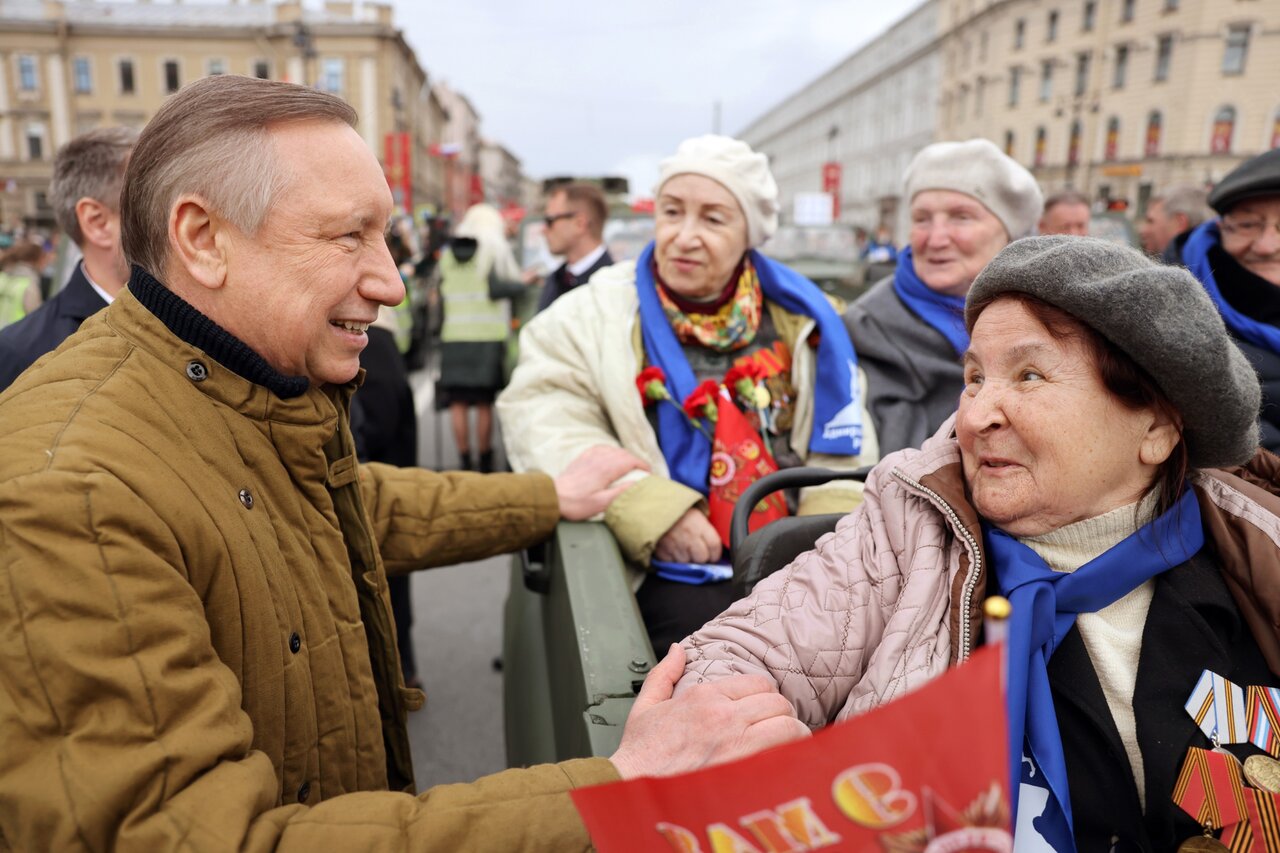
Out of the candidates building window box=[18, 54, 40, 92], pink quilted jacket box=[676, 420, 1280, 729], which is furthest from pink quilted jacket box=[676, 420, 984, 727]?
building window box=[18, 54, 40, 92]

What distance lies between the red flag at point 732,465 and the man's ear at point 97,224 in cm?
191

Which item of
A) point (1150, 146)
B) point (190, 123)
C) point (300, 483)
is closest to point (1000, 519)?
point (300, 483)

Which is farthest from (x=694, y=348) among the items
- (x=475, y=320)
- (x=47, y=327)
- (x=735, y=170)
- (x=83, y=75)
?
(x=83, y=75)

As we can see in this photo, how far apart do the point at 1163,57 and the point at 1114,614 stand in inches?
1953

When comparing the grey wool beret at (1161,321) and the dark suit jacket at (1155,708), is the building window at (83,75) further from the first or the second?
the dark suit jacket at (1155,708)

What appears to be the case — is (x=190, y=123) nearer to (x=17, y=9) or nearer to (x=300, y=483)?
(x=300, y=483)

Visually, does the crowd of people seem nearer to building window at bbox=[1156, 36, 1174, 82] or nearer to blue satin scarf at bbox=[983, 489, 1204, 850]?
blue satin scarf at bbox=[983, 489, 1204, 850]

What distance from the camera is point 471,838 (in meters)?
1.09

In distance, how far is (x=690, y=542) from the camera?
2367 millimetres

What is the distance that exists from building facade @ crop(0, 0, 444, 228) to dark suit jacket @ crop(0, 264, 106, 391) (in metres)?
58.6

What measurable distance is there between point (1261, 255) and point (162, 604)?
3.20 metres

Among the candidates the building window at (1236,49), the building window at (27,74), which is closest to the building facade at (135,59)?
the building window at (27,74)

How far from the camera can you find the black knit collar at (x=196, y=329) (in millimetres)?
1286

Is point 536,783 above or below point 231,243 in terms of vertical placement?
below
